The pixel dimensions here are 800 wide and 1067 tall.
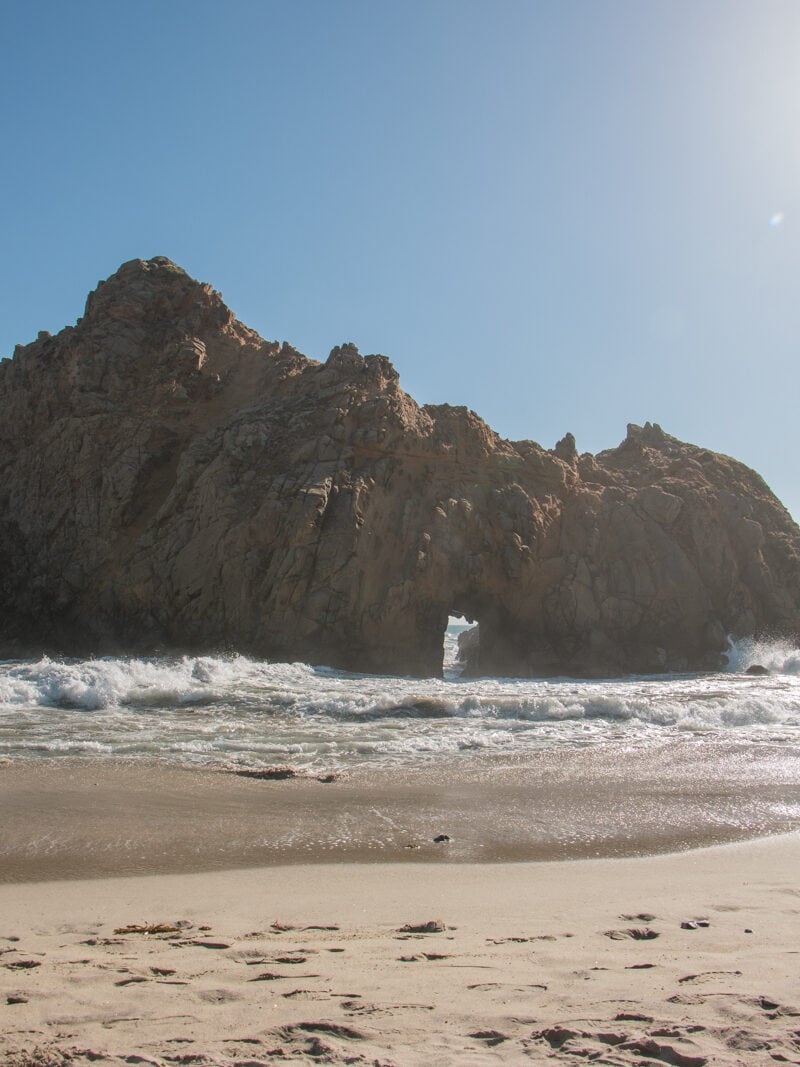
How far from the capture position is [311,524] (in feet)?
74.0

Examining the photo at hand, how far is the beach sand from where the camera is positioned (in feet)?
8.38

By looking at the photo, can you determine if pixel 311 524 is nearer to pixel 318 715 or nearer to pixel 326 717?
pixel 318 715

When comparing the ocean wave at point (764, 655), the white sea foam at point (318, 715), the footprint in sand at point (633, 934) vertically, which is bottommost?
the white sea foam at point (318, 715)

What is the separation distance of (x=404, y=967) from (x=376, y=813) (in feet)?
12.5

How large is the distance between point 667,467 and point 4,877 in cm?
3114

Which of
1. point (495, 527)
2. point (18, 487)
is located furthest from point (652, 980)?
point (18, 487)

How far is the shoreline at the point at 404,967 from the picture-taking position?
2541mm

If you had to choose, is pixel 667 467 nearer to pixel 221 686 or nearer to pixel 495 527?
pixel 495 527

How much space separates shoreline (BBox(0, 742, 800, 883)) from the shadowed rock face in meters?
13.5

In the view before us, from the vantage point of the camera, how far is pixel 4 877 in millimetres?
5102

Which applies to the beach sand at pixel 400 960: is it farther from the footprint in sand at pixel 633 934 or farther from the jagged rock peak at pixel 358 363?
the jagged rock peak at pixel 358 363

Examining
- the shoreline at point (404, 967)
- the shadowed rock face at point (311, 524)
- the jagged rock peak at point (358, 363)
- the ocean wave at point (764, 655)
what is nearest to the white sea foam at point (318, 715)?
the shadowed rock face at point (311, 524)

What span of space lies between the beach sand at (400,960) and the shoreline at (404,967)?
1cm

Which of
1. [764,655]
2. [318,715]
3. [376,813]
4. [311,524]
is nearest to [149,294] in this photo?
[311,524]
